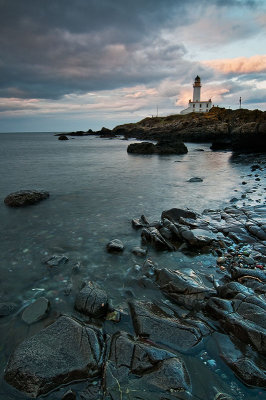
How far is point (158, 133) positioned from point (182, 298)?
318 feet

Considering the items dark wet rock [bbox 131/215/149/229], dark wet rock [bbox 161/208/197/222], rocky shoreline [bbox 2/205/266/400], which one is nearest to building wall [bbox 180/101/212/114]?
dark wet rock [bbox 161/208/197/222]

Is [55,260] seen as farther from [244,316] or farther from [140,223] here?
[244,316]

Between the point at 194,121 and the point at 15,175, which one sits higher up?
the point at 194,121

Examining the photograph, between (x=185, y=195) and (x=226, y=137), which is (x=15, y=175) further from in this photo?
(x=226, y=137)

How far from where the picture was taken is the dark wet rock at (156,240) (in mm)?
9500

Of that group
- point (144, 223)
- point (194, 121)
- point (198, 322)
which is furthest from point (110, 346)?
point (194, 121)

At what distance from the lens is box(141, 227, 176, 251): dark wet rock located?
31.2 feet

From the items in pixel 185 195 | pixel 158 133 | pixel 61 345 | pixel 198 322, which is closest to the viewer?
pixel 61 345

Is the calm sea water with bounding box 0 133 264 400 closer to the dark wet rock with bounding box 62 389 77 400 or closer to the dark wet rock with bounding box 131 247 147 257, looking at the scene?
the dark wet rock with bounding box 62 389 77 400

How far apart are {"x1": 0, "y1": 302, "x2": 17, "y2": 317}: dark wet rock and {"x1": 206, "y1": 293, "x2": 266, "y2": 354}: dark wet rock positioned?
501cm

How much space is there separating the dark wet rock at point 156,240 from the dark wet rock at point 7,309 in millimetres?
5312

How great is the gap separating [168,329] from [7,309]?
412cm

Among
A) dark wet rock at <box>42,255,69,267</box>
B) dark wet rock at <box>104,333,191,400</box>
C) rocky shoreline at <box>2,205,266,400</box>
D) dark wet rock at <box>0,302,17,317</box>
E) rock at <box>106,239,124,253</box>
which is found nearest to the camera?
dark wet rock at <box>104,333,191,400</box>

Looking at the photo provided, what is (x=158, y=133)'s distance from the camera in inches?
→ 3861
